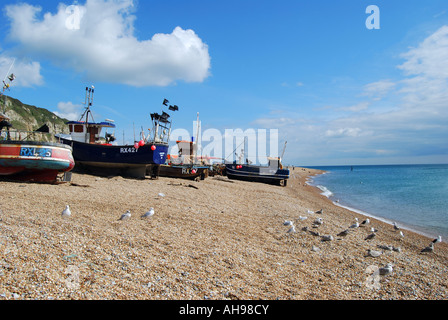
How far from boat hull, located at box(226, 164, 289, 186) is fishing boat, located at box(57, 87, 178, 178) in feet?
47.3

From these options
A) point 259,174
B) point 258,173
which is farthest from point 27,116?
point 259,174

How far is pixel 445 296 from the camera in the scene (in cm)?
579

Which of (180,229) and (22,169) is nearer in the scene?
(180,229)

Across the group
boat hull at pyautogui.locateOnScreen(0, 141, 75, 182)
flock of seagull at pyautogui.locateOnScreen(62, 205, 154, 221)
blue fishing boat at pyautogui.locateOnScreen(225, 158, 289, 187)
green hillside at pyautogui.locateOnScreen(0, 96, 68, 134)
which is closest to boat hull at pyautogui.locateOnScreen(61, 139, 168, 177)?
boat hull at pyautogui.locateOnScreen(0, 141, 75, 182)

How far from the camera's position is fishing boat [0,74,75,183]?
1386 cm

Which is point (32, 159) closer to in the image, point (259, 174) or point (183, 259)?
point (183, 259)

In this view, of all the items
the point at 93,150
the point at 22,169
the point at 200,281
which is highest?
the point at 93,150

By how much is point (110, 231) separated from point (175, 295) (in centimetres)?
333

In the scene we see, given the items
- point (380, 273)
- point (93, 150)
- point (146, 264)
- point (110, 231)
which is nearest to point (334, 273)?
point (380, 273)

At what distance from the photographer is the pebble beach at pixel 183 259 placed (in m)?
4.38

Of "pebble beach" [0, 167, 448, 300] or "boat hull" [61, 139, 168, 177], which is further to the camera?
"boat hull" [61, 139, 168, 177]

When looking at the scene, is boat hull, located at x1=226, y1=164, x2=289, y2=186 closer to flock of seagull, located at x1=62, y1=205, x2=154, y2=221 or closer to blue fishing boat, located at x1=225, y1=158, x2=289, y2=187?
blue fishing boat, located at x1=225, y1=158, x2=289, y2=187

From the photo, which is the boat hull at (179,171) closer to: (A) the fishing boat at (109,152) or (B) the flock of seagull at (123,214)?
(A) the fishing boat at (109,152)
